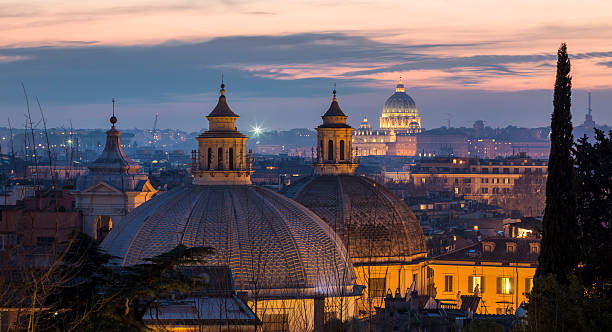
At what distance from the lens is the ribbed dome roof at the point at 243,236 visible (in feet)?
123

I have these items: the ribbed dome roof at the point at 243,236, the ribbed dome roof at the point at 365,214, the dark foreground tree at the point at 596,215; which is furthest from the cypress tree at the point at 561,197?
the ribbed dome roof at the point at 365,214

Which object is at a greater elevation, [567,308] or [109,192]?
[109,192]

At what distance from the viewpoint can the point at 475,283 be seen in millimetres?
58625

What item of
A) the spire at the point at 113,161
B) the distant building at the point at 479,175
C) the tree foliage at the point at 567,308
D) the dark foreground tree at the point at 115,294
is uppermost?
the spire at the point at 113,161

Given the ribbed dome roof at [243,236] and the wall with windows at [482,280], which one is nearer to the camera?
the ribbed dome roof at [243,236]

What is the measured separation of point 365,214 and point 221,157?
957 centimetres

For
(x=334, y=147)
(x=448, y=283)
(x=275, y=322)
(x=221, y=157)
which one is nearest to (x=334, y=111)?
(x=334, y=147)

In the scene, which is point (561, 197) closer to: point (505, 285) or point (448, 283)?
point (505, 285)

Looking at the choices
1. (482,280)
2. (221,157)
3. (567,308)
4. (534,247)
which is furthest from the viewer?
(534,247)

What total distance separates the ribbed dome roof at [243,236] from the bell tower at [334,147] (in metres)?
14.4

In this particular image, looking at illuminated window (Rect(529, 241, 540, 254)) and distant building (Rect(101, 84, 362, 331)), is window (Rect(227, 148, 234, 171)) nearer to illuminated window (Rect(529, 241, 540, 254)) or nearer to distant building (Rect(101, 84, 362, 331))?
distant building (Rect(101, 84, 362, 331))

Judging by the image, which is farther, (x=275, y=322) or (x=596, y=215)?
(x=275, y=322)

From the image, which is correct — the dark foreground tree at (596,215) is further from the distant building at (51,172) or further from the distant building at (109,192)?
the distant building at (109,192)

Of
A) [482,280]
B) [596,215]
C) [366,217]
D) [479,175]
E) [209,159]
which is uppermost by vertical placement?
[209,159]
